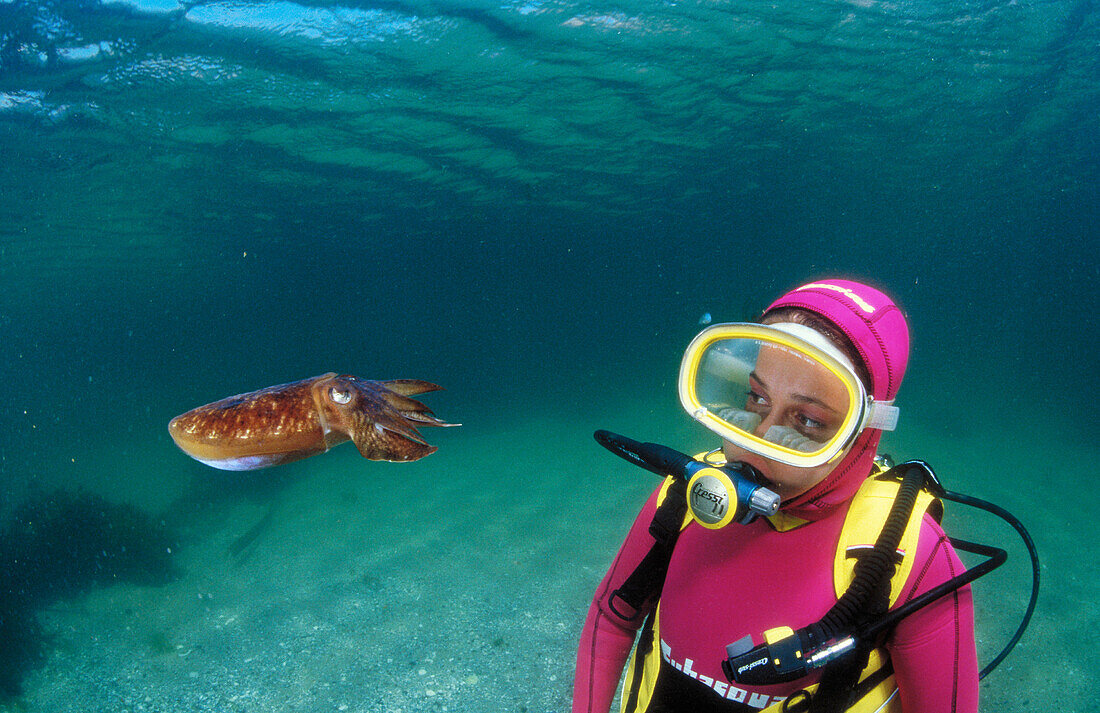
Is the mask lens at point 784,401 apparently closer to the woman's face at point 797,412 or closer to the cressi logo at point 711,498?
the woman's face at point 797,412

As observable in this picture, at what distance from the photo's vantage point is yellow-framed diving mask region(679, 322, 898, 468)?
1626 mm

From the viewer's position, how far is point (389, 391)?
2234mm

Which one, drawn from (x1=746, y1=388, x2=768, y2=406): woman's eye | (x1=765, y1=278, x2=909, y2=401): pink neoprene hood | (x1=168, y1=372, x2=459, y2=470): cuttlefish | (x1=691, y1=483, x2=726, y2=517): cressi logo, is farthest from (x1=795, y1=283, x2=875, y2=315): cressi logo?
(x1=168, y1=372, x2=459, y2=470): cuttlefish

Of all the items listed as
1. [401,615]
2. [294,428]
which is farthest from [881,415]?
[401,615]

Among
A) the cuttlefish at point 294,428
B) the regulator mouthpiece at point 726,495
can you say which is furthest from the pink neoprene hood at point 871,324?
the cuttlefish at point 294,428

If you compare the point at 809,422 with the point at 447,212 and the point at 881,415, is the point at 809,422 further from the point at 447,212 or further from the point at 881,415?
the point at 447,212

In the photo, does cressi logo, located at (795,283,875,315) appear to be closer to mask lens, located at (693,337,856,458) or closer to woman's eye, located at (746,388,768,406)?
mask lens, located at (693,337,856,458)

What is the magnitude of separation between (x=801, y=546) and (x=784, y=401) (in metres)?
0.51

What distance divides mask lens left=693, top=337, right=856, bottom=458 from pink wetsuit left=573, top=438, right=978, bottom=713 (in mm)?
161

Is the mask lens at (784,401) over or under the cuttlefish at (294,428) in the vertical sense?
over

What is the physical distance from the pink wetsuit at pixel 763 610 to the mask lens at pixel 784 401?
0.16m

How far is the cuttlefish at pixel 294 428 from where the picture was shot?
6.51ft

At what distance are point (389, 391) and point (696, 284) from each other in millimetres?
82084

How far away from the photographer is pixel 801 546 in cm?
185
